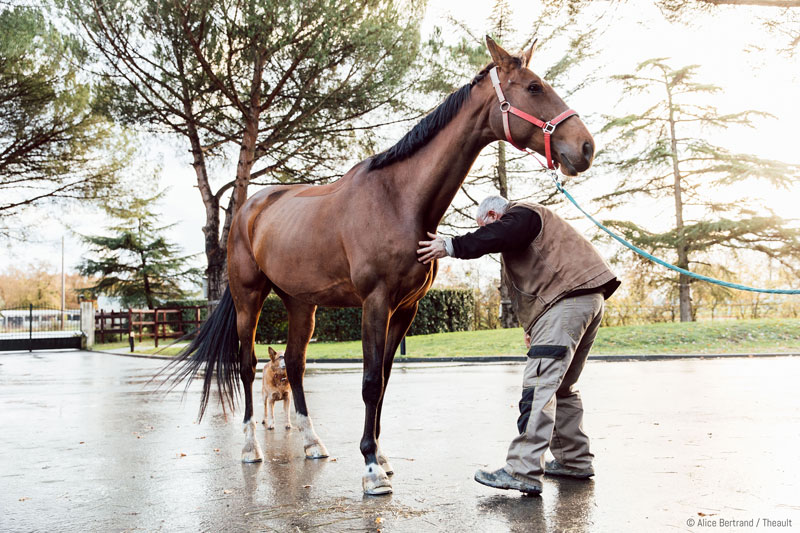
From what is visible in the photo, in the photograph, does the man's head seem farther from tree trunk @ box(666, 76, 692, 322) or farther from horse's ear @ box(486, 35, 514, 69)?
tree trunk @ box(666, 76, 692, 322)

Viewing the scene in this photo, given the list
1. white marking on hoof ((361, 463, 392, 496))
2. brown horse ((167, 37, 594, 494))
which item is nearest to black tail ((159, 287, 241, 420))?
brown horse ((167, 37, 594, 494))

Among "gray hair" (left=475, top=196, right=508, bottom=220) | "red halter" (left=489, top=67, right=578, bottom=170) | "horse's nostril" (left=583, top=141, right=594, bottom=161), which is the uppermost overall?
"red halter" (left=489, top=67, right=578, bottom=170)

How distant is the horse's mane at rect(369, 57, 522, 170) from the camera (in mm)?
4047

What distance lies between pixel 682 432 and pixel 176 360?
4.30 metres

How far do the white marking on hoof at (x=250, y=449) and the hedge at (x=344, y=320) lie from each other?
52.2 feet

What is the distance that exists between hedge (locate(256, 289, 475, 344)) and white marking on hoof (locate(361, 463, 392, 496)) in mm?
17124

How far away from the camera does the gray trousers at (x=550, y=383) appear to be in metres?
3.62

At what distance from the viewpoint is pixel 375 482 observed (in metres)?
3.73

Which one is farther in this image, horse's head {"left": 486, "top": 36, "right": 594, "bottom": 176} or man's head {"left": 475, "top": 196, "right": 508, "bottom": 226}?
man's head {"left": 475, "top": 196, "right": 508, "bottom": 226}

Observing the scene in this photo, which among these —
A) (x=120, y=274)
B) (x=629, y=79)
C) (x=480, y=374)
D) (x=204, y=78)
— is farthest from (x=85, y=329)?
(x=629, y=79)

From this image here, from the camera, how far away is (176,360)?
19.8 ft

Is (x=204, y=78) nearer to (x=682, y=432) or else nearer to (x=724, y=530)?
(x=682, y=432)

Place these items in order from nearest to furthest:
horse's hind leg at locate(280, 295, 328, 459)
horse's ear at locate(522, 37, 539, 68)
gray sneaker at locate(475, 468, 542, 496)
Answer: gray sneaker at locate(475, 468, 542, 496)
horse's ear at locate(522, 37, 539, 68)
horse's hind leg at locate(280, 295, 328, 459)

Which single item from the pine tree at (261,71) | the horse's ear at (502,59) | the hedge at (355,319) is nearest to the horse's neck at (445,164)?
the horse's ear at (502,59)
